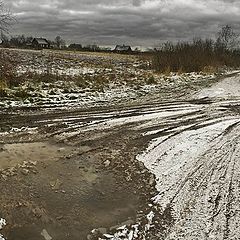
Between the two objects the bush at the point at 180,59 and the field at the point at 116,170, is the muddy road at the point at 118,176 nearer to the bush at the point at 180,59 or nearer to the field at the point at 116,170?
the field at the point at 116,170

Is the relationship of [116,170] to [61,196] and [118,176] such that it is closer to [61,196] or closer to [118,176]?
[118,176]

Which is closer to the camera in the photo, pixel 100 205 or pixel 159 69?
pixel 100 205

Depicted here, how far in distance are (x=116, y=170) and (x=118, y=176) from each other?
291 mm

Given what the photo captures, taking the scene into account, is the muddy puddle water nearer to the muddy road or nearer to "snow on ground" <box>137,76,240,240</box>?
the muddy road

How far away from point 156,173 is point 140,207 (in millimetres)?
1394

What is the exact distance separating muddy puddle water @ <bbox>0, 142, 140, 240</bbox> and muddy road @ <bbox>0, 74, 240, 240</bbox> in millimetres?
16

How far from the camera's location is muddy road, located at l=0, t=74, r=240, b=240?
5.30 metres

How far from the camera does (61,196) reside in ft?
20.1

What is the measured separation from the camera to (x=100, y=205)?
5957mm

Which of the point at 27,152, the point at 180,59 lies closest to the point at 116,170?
the point at 27,152

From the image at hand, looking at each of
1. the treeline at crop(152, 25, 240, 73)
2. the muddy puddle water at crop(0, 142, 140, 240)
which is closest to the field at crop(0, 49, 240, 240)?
the muddy puddle water at crop(0, 142, 140, 240)

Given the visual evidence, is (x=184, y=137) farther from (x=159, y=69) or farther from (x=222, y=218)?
(x=159, y=69)

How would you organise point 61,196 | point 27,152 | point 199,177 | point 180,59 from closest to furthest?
point 61,196 < point 199,177 < point 27,152 < point 180,59

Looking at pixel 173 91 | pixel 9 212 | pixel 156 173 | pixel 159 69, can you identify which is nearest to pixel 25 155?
pixel 9 212
